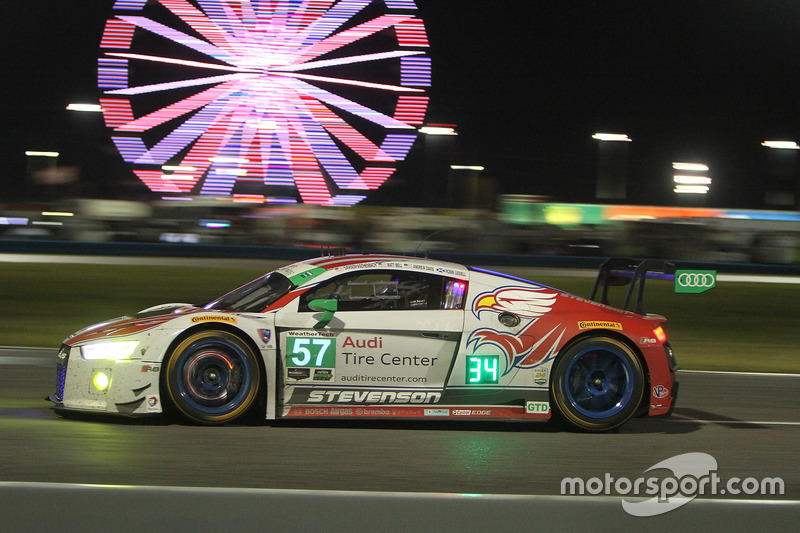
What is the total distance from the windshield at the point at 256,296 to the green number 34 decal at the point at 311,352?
1.16 ft

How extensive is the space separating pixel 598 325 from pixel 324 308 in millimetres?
1864

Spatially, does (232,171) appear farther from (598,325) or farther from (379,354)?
(598,325)

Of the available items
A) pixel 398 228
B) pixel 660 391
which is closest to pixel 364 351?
pixel 660 391

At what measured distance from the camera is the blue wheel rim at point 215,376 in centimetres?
560

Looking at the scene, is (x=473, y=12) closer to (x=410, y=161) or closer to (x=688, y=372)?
(x=410, y=161)

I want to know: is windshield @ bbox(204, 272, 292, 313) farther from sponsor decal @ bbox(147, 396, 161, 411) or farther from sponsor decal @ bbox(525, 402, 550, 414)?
sponsor decal @ bbox(525, 402, 550, 414)

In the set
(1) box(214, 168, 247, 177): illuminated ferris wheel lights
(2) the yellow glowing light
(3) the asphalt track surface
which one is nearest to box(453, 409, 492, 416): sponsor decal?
(3) the asphalt track surface

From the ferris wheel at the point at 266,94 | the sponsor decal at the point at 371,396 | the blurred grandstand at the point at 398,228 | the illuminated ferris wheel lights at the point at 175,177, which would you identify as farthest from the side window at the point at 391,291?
the illuminated ferris wheel lights at the point at 175,177

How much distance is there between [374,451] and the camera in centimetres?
511

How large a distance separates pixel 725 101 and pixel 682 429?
3660cm

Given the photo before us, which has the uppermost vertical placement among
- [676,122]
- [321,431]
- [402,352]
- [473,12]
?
[473,12]

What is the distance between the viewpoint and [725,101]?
129 feet

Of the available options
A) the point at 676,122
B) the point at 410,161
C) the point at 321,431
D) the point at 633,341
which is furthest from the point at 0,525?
the point at 676,122

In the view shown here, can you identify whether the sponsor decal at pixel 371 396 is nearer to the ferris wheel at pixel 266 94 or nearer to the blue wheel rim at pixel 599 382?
the blue wheel rim at pixel 599 382
